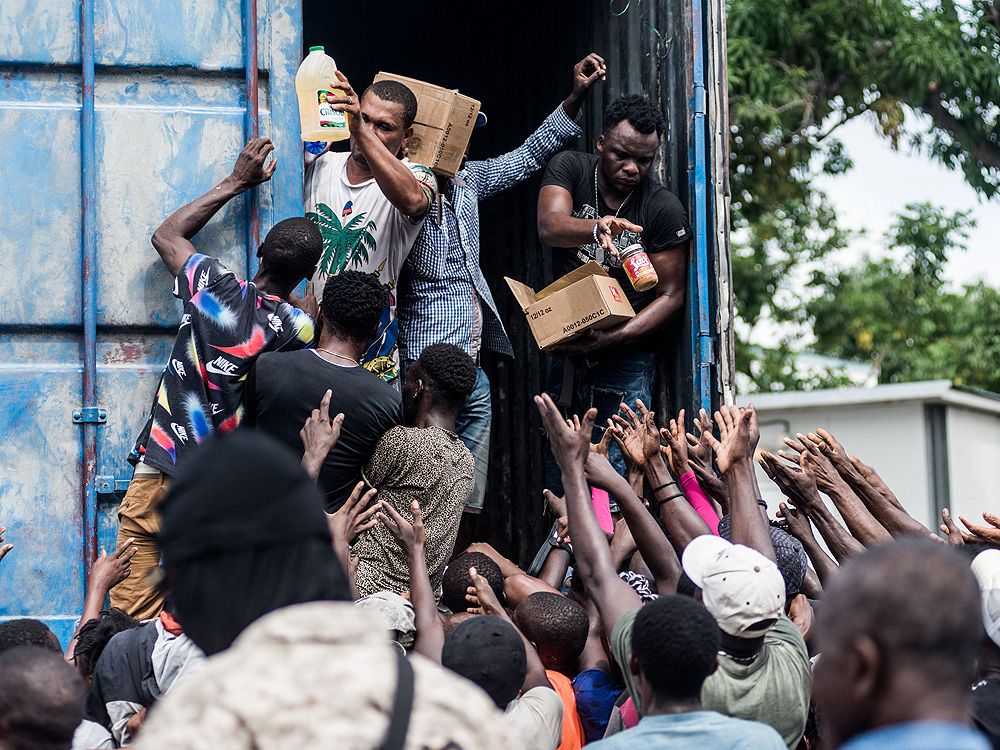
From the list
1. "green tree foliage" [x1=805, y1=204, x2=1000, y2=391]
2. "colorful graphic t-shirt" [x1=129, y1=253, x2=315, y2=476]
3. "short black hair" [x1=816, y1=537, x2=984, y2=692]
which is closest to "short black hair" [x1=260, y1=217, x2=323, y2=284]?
"colorful graphic t-shirt" [x1=129, y1=253, x2=315, y2=476]

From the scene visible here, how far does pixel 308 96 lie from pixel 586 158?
4.26ft

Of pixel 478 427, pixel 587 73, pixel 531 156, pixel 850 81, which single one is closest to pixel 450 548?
pixel 478 427

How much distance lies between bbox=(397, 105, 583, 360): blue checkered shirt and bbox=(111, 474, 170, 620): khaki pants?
1.32 meters

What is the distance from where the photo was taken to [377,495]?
14.4ft

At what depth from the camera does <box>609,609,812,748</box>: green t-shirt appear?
305cm

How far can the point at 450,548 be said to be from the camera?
4465 mm

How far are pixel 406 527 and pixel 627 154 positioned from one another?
2.13 meters

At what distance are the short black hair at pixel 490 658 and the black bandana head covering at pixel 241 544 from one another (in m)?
1.27

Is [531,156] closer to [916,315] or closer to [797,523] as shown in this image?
[797,523]

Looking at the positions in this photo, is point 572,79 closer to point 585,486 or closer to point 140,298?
point 140,298

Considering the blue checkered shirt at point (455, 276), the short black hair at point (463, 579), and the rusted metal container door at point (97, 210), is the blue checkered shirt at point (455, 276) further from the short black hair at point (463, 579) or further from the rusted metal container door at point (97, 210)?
the short black hair at point (463, 579)

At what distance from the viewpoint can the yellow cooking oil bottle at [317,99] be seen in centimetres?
498

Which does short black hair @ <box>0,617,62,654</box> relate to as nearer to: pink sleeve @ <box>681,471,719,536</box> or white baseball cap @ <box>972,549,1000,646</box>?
pink sleeve @ <box>681,471,719,536</box>

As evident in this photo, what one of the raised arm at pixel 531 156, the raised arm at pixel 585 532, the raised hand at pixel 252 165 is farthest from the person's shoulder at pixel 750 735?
the raised arm at pixel 531 156
